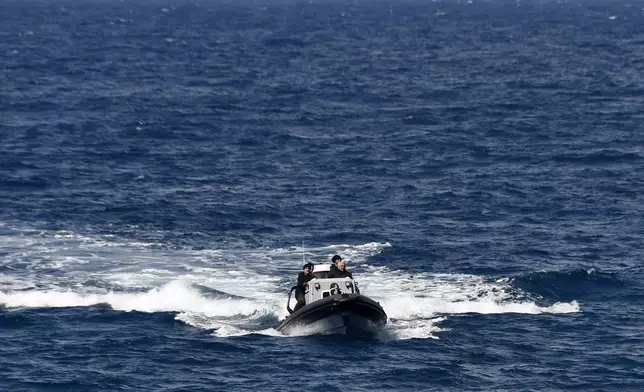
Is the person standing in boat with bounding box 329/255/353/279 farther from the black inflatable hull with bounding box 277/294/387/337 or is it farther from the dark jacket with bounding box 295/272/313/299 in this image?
the black inflatable hull with bounding box 277/294/387/337

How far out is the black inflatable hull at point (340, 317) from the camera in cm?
4859

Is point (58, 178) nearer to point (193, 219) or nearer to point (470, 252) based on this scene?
point (193, 219)

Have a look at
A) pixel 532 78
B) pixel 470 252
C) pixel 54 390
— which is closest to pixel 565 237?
pixel 470 252

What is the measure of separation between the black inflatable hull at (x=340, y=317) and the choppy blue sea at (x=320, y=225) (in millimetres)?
476

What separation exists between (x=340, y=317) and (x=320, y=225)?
17.3m

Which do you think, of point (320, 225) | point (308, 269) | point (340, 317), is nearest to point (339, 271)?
point (308, 269)

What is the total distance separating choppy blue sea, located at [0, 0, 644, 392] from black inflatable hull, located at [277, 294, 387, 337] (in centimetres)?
48

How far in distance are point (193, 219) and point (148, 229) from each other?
8.99 feet

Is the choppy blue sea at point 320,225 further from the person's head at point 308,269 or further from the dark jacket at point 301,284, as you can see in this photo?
the person's head at point 308,269

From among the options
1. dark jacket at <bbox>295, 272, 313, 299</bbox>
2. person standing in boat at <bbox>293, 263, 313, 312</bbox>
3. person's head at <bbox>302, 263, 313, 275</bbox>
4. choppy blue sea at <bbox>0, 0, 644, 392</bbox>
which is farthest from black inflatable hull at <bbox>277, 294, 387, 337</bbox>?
person's head at <bbox>302, 263, 313, 275</bbox>

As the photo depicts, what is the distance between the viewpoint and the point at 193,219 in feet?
220

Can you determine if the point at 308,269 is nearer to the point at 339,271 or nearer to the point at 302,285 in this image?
the point at 302,285

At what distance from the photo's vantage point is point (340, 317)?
4884 cm

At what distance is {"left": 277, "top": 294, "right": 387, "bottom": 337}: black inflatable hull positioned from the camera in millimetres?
48594
